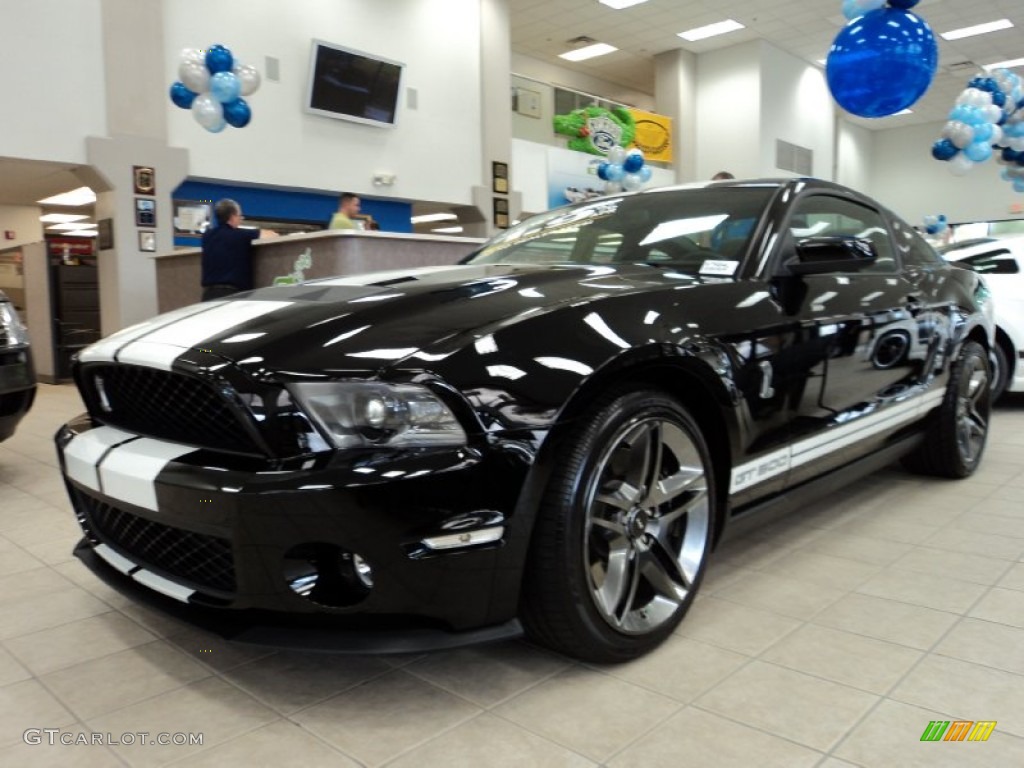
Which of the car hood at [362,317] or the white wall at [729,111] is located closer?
the car hood at [362,317]

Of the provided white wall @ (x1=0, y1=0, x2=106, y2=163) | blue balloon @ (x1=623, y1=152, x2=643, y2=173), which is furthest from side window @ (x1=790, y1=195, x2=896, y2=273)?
blue balloon @ (x1=623, y1=152, x2=643, y2=173)

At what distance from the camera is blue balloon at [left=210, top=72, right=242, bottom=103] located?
25.1ft

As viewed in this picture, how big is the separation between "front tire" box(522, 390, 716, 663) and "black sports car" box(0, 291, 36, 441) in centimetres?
281

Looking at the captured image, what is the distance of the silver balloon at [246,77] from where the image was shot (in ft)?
25.6

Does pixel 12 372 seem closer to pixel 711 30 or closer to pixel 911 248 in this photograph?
pixel 911 248

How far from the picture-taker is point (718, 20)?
1399 cm

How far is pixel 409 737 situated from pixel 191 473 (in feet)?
2.11

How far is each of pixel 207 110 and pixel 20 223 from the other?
9396 millimetres

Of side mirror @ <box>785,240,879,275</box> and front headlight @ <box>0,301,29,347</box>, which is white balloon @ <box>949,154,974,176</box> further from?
front headlight @ <box>0,301,29,347</box>

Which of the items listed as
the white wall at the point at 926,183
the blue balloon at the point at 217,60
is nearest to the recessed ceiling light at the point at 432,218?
the blue balloon at the point at 217,60

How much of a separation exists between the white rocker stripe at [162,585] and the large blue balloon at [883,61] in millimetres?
6294

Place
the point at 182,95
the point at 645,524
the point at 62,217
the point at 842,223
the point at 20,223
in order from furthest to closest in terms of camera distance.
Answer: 1. the point at 62,217
2. the point at 20,223
3. the point at 182,95
4. the point at 842,223
5. the point at 645,524

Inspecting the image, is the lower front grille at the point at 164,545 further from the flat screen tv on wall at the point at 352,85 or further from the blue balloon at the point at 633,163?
the blue balloon at the point at 633,163

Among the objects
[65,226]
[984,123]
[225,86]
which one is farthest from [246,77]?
[65,226]
